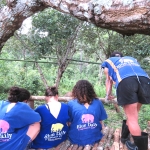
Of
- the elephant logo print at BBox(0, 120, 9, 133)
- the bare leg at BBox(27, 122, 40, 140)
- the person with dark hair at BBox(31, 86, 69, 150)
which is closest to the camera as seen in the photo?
the elephant logo print at BBox(0, 120, 9, 133)

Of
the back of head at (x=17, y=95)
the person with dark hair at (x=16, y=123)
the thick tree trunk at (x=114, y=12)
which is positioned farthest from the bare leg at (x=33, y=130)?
the thick tree trunk at (x=114, y=12)

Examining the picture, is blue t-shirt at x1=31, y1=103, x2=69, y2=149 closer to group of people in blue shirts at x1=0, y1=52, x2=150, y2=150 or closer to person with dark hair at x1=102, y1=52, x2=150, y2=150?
group of people in blue shirts at x1=0, y1=52, x2=150, y2=150

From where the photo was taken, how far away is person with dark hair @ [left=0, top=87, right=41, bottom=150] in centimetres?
197

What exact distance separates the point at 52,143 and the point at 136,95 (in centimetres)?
98

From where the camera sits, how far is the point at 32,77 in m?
7.71

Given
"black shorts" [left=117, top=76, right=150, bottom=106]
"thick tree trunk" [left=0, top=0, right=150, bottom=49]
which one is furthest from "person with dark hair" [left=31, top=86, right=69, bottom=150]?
"thick tree trunk" [left=0, top=0, right=150, bottom=49]

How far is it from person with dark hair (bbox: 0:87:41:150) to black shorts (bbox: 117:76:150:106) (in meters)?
0.79

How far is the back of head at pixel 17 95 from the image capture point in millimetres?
2070

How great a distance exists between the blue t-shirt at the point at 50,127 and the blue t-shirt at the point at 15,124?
0.15 meters

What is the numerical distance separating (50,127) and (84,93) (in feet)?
1.59

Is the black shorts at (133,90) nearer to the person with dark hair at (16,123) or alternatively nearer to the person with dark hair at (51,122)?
the person with dark hair at (51,122)

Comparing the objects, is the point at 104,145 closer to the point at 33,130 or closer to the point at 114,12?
the point at 33,130

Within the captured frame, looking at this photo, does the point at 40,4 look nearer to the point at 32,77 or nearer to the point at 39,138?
the point at 39,138

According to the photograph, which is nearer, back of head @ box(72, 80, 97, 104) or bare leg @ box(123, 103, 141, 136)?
bare leg @ box(123, 103, 141, 136)
